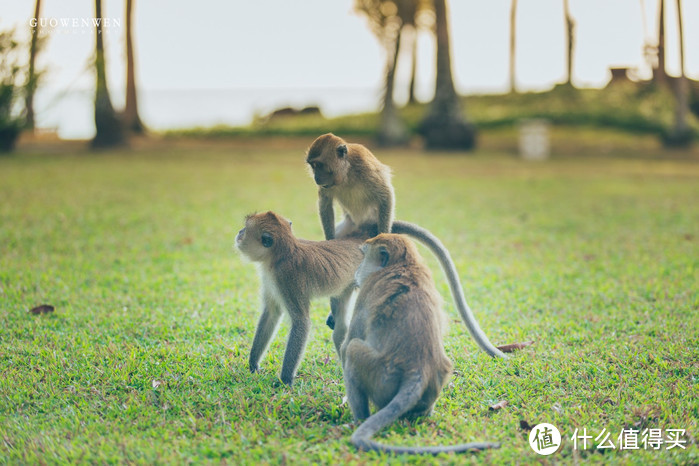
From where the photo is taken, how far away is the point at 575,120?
25875 millimetres

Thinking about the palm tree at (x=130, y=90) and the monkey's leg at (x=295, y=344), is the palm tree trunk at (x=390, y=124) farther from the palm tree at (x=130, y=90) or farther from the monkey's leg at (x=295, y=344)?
the monkey's leg at (x=295, y=344)

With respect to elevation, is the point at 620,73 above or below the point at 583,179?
above

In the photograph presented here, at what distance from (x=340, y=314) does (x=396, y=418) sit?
1.27 meters

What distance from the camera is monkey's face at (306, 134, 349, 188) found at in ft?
15.6

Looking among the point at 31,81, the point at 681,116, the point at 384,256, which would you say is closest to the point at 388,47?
the point at 681,116

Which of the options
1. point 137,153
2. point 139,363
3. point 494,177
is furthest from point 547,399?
point 137,153

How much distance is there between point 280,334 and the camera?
5.32 m

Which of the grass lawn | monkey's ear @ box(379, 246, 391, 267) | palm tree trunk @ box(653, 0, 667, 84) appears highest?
palm tree trunk @ box(653, 0, 667, 84)

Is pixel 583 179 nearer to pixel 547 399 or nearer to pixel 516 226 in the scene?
pixel 516 226

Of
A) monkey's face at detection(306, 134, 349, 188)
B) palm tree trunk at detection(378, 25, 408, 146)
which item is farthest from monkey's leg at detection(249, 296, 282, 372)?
palm tree trunk at detection(378, 25, 408, 146)

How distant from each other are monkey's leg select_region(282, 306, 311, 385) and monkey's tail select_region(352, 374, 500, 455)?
3.09 feet

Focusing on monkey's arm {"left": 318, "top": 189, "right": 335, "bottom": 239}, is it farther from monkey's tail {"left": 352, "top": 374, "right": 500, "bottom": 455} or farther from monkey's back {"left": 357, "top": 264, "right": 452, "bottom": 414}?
monkey's tail {"left": 352, "top": 374, "right": 500, "bottom": 455}

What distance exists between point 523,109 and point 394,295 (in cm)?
2571

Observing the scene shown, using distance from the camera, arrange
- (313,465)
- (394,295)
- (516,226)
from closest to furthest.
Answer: (313,465) < (394,295) < (516,226)
